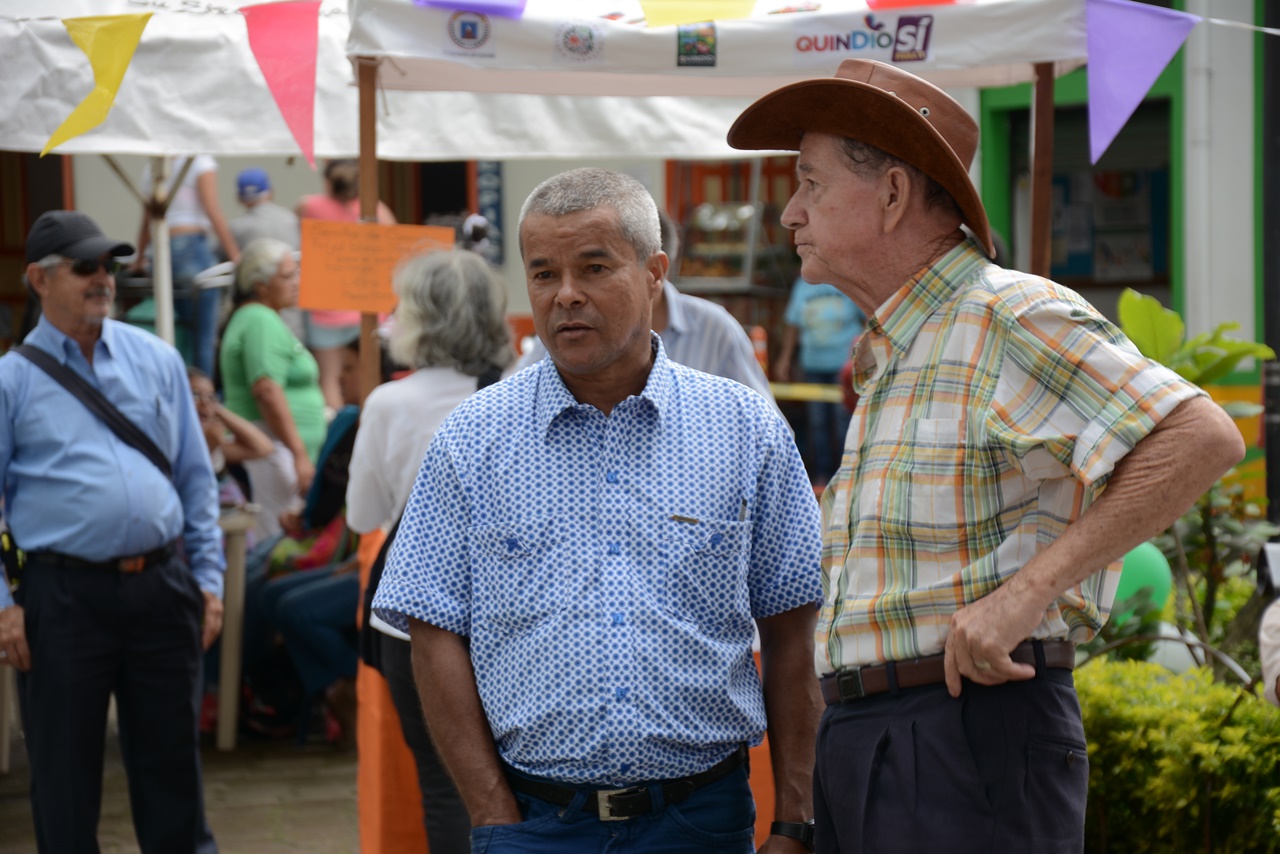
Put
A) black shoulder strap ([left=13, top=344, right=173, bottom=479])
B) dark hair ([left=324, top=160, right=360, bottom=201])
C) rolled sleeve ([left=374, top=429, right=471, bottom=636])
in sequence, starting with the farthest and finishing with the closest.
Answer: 1. dark hair ([left=324, top=160, right=360, bottom=201])
2. black shoulder strap ([left=13, top=344, right=173, bottom=479])
3. rolled sleeve ([left=374, top=429, right=471, bottom=636])

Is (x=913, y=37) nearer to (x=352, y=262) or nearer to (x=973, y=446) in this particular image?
(x=352, y=262)

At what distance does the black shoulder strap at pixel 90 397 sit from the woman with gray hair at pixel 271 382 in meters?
2.87

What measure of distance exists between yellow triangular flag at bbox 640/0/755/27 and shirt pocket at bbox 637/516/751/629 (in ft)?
8.07

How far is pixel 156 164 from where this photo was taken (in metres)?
7.41

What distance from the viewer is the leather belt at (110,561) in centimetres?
460

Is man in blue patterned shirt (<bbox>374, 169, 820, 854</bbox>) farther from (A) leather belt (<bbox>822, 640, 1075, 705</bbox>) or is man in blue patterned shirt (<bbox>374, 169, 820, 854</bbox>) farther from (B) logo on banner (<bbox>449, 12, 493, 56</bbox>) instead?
(B) logo on banner (<bbox>449, 12, 493, 56</bbox>)

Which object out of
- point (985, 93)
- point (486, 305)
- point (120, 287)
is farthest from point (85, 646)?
point (985, 93)

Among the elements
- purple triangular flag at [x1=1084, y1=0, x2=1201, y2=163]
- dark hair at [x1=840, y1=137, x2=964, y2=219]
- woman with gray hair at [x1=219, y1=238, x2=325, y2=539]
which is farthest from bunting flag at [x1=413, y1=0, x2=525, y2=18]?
woman with gray hair at [x1=219, y1=238, x2=325, y2=539]

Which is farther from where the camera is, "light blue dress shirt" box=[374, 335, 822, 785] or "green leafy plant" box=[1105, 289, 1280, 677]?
"green leafy plant" box=[1105, 289, 1280, 677]

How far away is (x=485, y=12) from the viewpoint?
451 cm

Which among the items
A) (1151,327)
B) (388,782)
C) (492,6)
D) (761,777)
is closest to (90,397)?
(388,782)

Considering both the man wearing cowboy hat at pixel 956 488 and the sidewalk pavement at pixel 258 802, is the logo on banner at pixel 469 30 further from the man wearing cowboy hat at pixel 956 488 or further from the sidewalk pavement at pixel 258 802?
the sidewalk pavement at pixel 258 802

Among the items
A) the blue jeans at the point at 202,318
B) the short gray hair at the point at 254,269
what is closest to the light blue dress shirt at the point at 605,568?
the short gray hair at the point at 254,269

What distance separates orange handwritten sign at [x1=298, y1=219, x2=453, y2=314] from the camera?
15.9 ft
